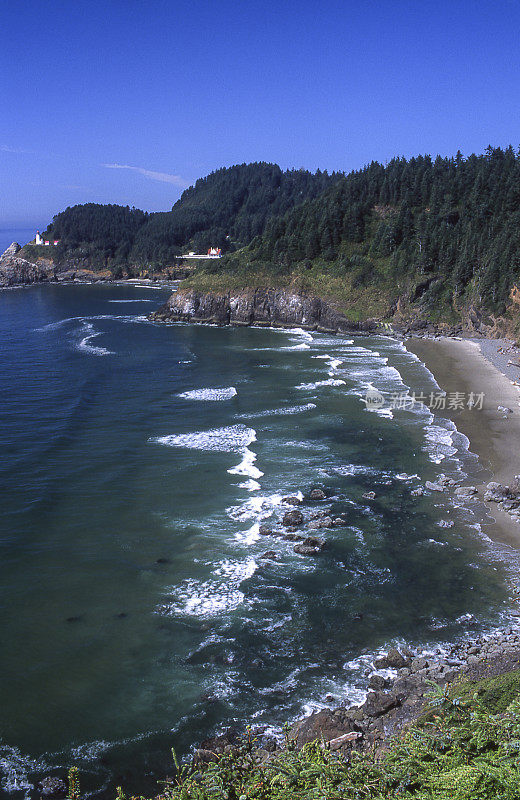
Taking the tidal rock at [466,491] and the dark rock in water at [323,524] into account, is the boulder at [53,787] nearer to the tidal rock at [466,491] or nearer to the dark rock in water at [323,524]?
the dark rock in water at [323,524]

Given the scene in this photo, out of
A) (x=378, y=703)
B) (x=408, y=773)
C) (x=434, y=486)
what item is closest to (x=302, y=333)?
(x=434, y=486)

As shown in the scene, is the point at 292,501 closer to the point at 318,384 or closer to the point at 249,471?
the point at 249,471

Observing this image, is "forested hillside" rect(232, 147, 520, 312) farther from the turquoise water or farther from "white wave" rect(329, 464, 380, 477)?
"white wave" rect(329, 464, 380, 477)

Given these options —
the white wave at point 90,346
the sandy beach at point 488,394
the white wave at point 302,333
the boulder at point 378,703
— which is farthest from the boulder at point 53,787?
the white wave at point 302,333

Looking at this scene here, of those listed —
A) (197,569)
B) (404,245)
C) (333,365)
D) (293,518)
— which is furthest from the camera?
(404,245)

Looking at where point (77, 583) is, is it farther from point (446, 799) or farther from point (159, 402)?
point (159, 402)

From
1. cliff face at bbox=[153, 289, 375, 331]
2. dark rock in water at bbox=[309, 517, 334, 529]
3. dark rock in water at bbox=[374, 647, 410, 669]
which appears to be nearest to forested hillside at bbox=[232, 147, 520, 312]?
cliff face at bbox=[153, 289, 375, 331]

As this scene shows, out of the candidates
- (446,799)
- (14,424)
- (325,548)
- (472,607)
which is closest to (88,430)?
(14,424)
